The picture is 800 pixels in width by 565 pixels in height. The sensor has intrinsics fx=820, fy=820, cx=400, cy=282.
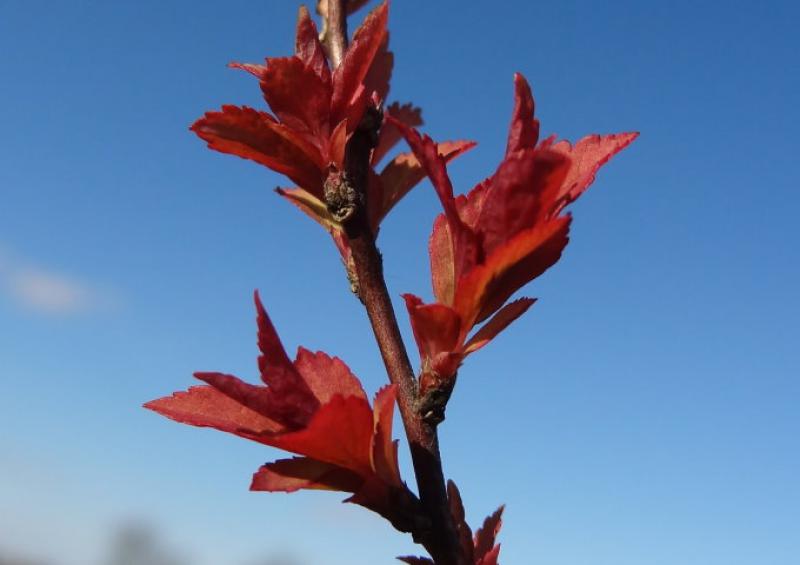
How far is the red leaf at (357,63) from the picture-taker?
1.40 metres

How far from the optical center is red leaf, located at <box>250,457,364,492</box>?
1.33 m

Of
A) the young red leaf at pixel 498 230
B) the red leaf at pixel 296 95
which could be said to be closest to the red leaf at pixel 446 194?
the young red leaf at pixel 498 230

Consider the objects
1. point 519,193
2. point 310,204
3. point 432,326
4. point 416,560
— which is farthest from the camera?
point 310,204

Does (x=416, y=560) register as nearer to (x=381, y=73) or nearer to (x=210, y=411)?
(x=210, y=411)

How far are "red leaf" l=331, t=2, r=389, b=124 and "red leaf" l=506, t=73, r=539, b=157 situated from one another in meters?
0.25

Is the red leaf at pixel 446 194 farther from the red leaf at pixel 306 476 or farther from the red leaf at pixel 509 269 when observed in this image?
the red leaf at pixel 306 476

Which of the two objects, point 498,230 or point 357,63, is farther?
point 357,63

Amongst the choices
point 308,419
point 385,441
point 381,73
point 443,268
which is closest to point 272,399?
point 308,419

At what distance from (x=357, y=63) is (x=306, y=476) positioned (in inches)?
27.7

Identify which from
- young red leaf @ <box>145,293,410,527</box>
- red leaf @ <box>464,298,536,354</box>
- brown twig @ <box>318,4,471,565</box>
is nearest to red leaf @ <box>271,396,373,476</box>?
young red leaf @ <box>145,293,410,527</box>

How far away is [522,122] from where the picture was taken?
53.3 inches

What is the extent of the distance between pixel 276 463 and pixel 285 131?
1.82ft

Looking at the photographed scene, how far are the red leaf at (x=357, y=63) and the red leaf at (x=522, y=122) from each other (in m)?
0.25

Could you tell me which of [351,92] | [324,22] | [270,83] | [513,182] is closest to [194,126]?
[270,83]
